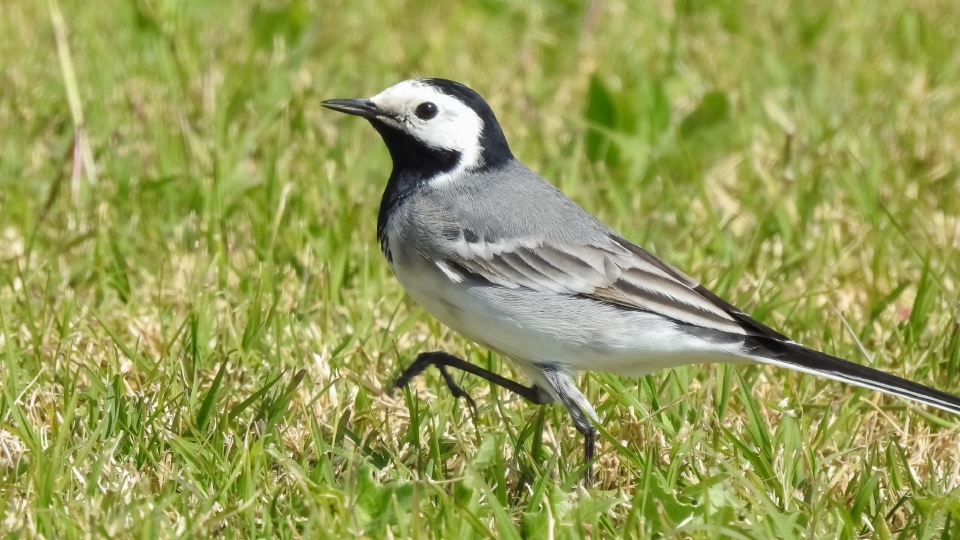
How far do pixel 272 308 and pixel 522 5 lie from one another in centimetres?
470

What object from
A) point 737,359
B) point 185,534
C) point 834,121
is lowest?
point 185,534

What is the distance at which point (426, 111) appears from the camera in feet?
14.7

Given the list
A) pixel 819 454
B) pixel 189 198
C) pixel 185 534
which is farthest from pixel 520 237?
pixel 189 198

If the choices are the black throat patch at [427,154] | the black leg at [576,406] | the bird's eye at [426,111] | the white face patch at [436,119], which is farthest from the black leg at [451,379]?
the bird's eye at [426,111]

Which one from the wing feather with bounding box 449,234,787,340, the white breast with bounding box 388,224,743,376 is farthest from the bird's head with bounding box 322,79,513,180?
the white breast with bounding box 388,224,743,376

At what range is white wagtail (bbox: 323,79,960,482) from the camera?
4035 millimetres

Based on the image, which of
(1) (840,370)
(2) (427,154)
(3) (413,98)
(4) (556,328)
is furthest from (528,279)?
(1) (840,370)

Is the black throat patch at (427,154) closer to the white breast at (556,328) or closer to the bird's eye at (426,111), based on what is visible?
the bird's eye at (426,111)

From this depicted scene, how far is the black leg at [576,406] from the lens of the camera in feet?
13.0

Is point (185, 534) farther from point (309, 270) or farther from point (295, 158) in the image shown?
point (295, 158)

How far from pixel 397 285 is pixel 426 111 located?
3.68ft

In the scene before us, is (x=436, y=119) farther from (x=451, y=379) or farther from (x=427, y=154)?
A: (x=451, y=379)

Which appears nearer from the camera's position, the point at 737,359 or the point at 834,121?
the point at 737,359

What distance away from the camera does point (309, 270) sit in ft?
17.4
